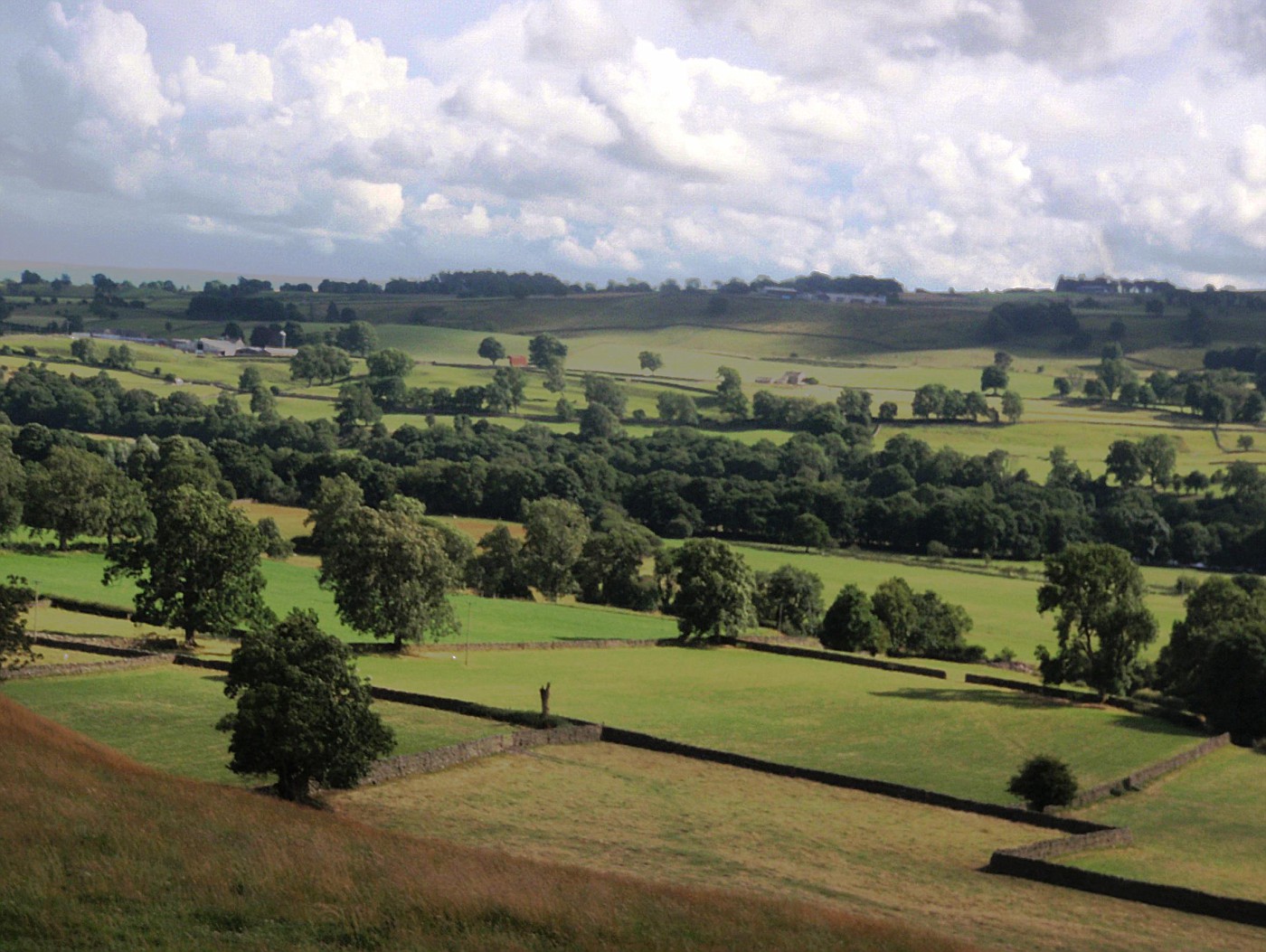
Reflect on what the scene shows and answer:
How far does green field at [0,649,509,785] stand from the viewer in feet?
138

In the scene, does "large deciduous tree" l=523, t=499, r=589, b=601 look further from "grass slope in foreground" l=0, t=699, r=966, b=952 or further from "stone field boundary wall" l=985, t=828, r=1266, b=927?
"grass slope in foreground" l=0, t=699, r=966, b=952

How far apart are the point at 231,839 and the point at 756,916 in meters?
10.1

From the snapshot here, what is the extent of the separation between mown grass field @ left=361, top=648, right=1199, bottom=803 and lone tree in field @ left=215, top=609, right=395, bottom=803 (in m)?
16.7

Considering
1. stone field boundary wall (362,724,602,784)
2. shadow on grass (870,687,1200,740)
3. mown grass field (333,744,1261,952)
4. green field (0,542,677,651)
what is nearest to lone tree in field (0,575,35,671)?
green field (0,542,677,651)

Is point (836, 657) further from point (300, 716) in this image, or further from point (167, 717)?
point (300, 716)

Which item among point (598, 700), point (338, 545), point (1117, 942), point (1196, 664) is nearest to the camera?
point (1117, 942)

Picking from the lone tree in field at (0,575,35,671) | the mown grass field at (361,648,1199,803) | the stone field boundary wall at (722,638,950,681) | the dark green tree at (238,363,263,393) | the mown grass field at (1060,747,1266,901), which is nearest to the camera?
the mown grass field at (1060,747,1266,901)

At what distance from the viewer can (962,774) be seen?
51.2 m

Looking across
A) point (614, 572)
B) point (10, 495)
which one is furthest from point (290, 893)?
point (614, 572)

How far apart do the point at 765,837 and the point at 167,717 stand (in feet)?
69.0

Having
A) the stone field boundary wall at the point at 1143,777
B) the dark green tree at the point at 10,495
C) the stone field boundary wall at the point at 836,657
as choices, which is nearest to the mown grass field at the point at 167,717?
the stone field boundary wall at the point at 1143,777

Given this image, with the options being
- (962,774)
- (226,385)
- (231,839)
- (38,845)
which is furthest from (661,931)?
(226,385)

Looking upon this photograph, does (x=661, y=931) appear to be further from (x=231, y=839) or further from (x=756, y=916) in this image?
(x=231, y=839)

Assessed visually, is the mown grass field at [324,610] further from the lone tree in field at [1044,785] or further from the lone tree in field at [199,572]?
the lone tree in field at [1044,785]
